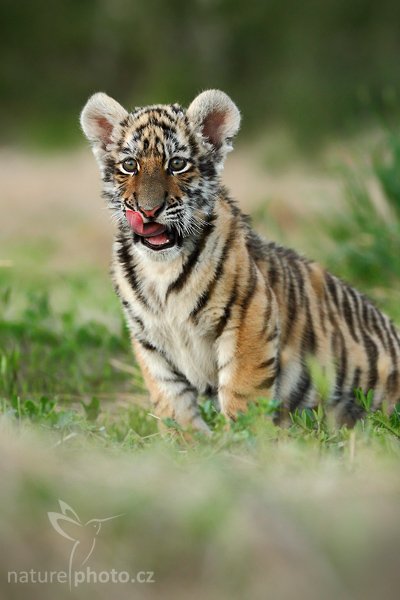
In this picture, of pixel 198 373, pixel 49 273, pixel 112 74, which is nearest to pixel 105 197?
pixel 198 373

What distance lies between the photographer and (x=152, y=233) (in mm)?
3479

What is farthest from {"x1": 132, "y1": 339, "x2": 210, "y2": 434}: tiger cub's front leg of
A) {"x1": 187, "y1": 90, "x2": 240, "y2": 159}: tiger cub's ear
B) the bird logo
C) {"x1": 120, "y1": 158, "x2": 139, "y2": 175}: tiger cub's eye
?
the bird logo

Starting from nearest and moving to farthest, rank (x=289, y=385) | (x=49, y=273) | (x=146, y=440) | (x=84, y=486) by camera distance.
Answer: (x=84, y=486)
(x=146, y=440)
(x=289, y=385)
(x=49, y=273)

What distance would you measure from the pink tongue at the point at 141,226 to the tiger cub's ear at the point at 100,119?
0.36 meters

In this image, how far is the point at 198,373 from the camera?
371 cm

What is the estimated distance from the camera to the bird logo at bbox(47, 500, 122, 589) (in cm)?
196

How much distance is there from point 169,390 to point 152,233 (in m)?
0.61

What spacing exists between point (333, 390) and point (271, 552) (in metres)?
2.06

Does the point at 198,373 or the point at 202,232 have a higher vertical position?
the point at 202,232

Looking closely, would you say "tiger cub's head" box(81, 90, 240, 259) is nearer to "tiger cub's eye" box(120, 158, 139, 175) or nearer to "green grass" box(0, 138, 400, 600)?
"tiger cub's eye" box(120, 158, 139, 175)

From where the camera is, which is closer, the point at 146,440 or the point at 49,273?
the point at 146,440

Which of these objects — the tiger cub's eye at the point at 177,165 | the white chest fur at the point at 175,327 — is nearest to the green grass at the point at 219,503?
the white chest fur at the point at 175,327

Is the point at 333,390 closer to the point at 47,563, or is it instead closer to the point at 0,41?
the point at 47,563
